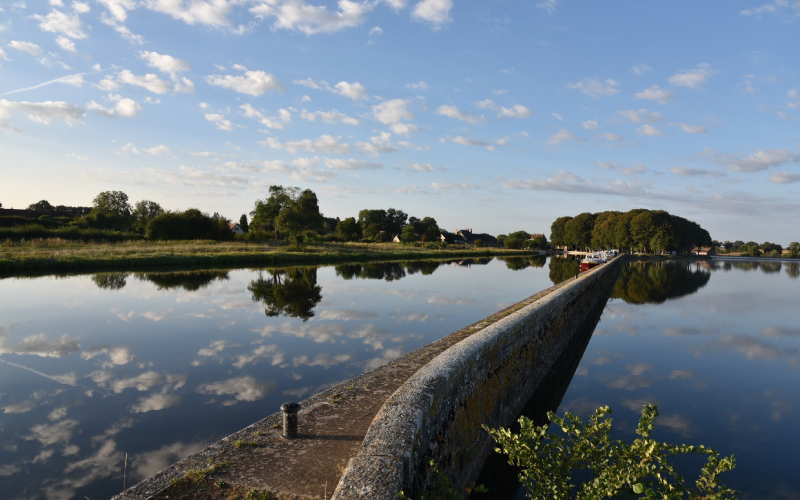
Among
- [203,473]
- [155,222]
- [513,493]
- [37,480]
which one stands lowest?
[513,493]

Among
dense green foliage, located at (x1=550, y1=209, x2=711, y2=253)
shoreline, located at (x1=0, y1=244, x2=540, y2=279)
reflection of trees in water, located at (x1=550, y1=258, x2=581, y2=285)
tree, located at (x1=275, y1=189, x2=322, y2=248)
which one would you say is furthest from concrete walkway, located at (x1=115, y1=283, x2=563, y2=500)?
dense green foliage, located at (x1=550, y1=209, x2=711, y2=253)

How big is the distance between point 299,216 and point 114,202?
49.7 m

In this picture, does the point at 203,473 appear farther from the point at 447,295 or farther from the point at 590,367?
the point at 447,295

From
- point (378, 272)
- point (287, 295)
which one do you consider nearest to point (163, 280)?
point (287, 295)

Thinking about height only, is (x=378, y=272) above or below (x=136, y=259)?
below

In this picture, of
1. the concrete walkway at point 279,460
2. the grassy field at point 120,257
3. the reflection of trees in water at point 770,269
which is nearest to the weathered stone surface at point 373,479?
the concrete walkway at point 279,460

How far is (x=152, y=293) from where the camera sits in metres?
19.1

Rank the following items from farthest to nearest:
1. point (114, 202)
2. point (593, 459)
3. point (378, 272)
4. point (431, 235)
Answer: point (431, 235), point (114, 202), point (378, 272), point (593, 459)

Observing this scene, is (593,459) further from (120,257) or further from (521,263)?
(521,263)

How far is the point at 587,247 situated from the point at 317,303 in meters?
110

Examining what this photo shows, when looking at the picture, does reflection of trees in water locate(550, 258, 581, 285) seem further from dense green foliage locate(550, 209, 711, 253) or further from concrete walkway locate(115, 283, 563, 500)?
dense green foliage locate(550, 209, 711, 253)

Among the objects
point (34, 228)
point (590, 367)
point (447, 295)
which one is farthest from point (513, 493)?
point (34, 228)

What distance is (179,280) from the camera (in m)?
24.4

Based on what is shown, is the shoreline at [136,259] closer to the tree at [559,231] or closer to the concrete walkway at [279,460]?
the concrete walkway at [279,460]
